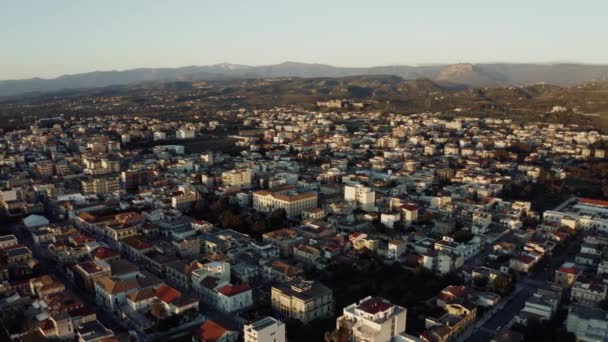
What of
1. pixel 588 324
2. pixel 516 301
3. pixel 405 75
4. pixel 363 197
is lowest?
pixel 516 301

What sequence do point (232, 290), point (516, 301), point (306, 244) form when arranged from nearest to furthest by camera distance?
1. point (232, 290)
2. point (516, 301)
3. point (306, 244)

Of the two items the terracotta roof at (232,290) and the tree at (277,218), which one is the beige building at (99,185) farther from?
the terracotta roof at (232,290)

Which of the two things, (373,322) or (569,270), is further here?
(569,270)

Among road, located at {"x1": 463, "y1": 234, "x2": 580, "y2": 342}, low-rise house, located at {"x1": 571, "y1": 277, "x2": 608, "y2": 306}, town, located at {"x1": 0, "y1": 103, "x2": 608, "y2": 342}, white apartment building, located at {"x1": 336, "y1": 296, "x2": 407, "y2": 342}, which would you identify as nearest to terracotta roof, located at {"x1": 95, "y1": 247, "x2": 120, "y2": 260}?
town, located at {"x1": 0, "y1": 103, "x2": 608, "y2": 342}

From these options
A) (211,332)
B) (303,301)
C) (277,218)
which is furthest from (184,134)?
(211,332)

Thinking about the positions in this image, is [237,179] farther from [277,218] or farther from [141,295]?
[141,295]

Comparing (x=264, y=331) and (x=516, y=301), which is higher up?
(x=264, y=331)
